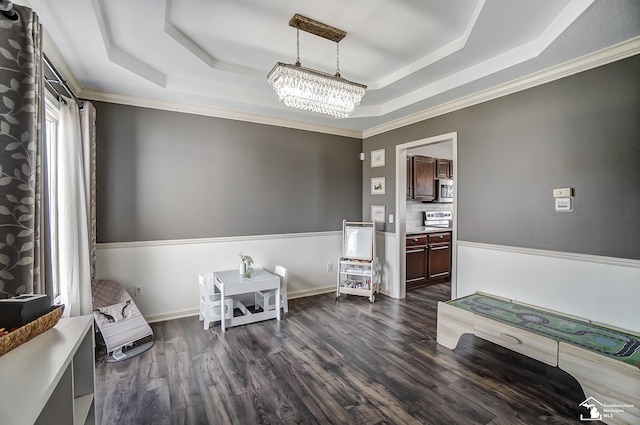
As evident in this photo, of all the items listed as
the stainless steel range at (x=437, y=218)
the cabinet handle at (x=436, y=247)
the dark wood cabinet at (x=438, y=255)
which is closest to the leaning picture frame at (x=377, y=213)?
the dark wood cabinet at (x=438, y=255)

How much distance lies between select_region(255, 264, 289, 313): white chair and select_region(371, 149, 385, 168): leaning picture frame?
223 centimetres

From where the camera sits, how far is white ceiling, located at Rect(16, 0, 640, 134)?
2.08 m

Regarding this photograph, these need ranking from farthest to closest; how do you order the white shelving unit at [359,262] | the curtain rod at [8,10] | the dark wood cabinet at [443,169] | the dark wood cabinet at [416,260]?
the dark wood cabinet at [443,169] < the dark wood cabinet at [416,260] < the white shelving unit at [359,262] < the curtain rod at [8,10]

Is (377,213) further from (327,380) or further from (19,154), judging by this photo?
(19,154)

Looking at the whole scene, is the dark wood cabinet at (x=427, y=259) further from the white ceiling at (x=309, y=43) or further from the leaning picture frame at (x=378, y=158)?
the white ceiling at (x=309, y=43)

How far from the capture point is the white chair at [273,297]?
359 cm

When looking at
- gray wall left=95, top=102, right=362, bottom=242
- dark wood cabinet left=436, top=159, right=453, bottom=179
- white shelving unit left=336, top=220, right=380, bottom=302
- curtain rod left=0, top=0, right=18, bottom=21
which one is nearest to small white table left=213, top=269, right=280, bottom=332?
gray wall left=95, top=102, right=362, bottom=242

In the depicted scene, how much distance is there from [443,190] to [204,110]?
4.39m

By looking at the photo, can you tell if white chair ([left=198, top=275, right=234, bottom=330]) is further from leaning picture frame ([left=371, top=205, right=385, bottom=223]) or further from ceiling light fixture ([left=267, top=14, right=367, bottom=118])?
leaning picture frame ([left=371, top=205, right=385, bottom=223])

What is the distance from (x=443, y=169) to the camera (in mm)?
5672

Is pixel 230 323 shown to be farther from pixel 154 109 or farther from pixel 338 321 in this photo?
pixel 154 109

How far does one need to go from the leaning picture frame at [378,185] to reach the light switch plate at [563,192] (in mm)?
2224

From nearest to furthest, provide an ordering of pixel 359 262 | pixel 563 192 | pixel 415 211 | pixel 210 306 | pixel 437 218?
pixel 563 192
pixel 210 306
pixel 359 262
pixel 415 211
pixel 437 218

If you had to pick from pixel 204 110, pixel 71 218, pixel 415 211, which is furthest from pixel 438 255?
pixel 71 218
